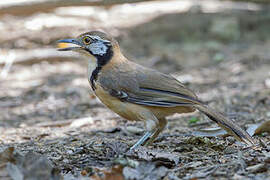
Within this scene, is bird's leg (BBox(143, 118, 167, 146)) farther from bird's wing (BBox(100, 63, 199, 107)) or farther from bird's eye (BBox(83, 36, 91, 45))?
bird's eye (BBox(83, 36, 91, 45))

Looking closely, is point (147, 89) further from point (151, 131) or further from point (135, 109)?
point (151, 131)

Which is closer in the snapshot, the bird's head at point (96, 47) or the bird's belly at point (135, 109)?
the bird's belly at point (135, 109)

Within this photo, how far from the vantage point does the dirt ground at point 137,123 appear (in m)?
3.80

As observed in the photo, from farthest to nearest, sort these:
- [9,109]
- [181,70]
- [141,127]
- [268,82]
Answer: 1. [181,70]
2. [268,82]
3. [9,109]
4. [141,127]

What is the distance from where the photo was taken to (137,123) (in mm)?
6402

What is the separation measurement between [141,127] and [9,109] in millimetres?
2603

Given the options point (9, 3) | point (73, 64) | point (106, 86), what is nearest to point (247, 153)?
point (106, 86)

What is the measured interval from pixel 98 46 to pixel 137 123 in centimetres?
158

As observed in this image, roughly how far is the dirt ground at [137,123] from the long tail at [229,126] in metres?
0.10

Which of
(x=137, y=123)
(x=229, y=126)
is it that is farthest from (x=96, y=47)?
(x=229, y=126)

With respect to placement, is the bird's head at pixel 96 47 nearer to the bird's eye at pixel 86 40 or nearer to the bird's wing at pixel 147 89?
the bird's eye at pixel 86 40

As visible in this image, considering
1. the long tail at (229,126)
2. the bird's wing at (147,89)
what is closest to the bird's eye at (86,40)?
the bird's wing at (147,89)

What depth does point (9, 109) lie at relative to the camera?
24.3ft

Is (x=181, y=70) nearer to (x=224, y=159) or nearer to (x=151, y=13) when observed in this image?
(x=151, y=13)
